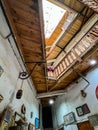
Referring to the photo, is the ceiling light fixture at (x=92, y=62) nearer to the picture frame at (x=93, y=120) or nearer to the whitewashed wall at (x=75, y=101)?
the whitewashed wall at (x=75, y=101)

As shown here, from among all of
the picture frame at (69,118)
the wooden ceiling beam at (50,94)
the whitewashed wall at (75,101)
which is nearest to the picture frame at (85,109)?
the whitewashed wall at (75,101)

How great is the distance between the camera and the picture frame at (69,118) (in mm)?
5609

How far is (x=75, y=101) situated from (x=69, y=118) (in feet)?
2.95

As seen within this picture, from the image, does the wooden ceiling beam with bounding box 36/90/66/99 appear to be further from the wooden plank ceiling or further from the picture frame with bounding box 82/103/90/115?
the picture frame with bounding box 82/103/90/115

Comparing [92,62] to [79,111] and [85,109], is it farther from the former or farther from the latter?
[79,111]

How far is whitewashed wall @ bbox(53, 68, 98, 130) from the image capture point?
4945mm

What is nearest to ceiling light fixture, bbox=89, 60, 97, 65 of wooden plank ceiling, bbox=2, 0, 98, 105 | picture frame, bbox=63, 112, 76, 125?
wooden plank ceiling, bbox=2, 0, 98, 105

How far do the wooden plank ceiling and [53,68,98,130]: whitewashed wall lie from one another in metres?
0.43

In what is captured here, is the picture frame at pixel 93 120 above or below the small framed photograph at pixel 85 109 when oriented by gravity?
below

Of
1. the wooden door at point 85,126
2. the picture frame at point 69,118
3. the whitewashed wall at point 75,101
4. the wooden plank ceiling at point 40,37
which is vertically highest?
the wooden plank ceiling at point 40,37

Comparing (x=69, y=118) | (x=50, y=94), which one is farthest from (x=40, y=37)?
(x=69, y=118)

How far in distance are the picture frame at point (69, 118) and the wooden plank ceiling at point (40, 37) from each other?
4.84ft

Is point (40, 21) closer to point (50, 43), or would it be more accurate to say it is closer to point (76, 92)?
point (76, 92)

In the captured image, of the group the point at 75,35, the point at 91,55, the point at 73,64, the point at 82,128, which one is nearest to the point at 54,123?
the point at 82,128
